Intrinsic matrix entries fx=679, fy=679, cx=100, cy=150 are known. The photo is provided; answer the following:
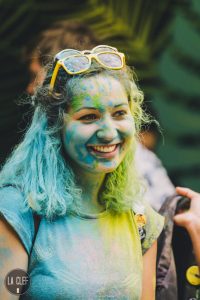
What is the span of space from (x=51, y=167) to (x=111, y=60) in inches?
16.3

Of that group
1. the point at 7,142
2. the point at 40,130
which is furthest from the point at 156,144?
the point at 40,130

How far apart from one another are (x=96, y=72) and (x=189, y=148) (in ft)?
6.60

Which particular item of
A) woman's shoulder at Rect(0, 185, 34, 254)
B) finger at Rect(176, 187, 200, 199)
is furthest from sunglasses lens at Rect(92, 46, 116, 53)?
finger at Rect(176, 187, 200, 199)

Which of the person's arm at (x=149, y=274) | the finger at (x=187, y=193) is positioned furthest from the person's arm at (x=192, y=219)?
the person's arm at (x=149, y=274)

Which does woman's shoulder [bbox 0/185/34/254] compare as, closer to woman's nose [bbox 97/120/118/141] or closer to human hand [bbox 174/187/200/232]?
woman's nose [bbox 97/120/118/141]

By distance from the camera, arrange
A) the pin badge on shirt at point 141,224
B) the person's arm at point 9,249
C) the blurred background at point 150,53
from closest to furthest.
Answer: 1. the person's arm at point 9,249
2. the pin badge on shirt at point 141,224
3. the blurred background at point 150,53

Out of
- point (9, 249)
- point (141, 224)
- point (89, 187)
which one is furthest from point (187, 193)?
point (9, 249)

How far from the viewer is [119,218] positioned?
2338 mm

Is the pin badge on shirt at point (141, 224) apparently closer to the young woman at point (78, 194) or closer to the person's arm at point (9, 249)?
the young woman at point (78, 194)

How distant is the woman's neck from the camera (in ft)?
7.59

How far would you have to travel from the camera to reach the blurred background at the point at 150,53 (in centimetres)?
418

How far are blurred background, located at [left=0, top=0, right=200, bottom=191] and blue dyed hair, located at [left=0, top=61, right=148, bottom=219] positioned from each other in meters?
1.72

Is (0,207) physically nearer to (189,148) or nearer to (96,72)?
(96,72)

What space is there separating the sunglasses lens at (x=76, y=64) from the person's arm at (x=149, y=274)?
68cm
